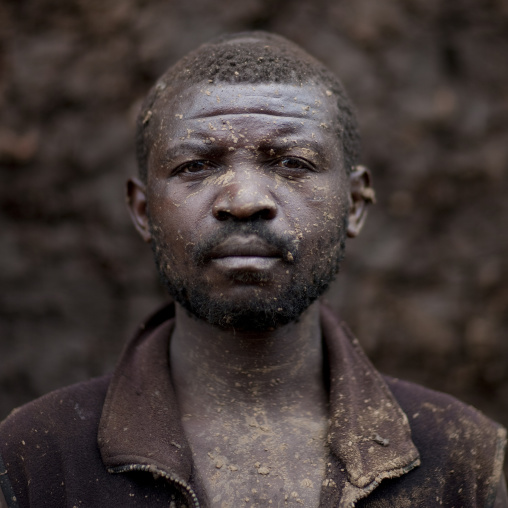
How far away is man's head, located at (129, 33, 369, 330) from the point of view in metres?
2.13

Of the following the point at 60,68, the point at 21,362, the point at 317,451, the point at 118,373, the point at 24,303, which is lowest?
the point at 21,362

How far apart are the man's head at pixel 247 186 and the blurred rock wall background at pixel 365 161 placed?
5.23ft

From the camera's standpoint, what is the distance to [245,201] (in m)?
2.09

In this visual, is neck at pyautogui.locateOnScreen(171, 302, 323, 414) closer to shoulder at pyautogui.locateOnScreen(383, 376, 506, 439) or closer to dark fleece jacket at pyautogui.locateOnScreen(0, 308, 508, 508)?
dark fleece jacket at pyautogui.locateOnScreen(0, 308, 508, 508)

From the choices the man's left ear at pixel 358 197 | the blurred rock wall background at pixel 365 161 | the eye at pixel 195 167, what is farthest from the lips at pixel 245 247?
the blurred rock wall background at pixel 365 161

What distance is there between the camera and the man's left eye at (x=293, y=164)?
88.6 inches

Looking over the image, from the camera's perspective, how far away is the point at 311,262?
2.21 meters

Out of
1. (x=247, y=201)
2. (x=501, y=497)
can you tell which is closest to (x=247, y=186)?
(x=247, y=201)

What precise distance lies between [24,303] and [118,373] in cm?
175

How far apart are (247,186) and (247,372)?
63cm

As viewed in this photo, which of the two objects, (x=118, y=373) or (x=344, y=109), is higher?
(x=344, y=109)

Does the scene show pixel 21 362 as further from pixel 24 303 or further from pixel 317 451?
pixel 317 451

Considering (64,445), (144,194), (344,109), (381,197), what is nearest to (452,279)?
(381,197)

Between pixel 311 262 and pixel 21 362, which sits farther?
pixel 21 362
